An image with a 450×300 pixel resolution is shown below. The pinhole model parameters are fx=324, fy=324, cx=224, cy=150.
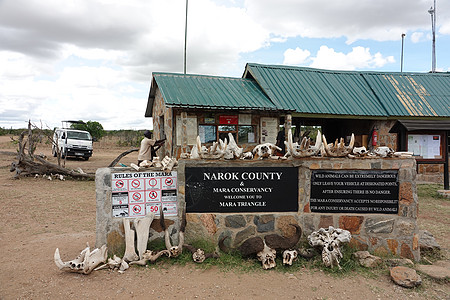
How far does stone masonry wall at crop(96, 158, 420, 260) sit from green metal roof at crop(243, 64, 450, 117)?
760 centimetres

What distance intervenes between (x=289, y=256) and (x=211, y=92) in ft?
28.6

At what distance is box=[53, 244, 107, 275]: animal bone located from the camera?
13.3ft

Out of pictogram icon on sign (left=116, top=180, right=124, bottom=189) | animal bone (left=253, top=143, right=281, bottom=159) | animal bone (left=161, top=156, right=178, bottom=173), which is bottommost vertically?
pictogram icon on sign (left=116, top=180, right=124, bottom=189)

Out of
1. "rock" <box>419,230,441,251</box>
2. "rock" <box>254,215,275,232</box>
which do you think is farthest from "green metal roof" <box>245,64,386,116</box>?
"rock" <box>254,215,275,232</box>

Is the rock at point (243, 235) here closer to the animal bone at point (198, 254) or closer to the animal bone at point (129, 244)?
the animal bone at point (198, 254)

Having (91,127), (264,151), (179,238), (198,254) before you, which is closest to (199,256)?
(198,254)

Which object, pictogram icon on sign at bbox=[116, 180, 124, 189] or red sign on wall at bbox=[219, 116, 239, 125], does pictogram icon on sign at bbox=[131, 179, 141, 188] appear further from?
red sign on wall at bbox=[219, 116, 239, 125]

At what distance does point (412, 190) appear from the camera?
15.4 ft

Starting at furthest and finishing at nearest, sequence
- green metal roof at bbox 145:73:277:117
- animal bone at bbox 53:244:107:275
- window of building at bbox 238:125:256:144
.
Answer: window of building at bbox 238:125:256:144 < green metal roof at bbox 145:73:277:117 < animal bone at bbox 53:244:107:275

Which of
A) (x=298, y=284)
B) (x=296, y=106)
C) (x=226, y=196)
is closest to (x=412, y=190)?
(x=298, y=284)

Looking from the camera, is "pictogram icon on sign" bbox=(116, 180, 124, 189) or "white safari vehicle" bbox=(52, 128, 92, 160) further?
"white safari vehicle" bbox=(52, 128, 92, 160)

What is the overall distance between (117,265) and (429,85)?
16.4 meters

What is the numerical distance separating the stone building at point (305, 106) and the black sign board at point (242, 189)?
646 cm

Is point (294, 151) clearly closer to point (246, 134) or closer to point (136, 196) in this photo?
point (136, 196)
